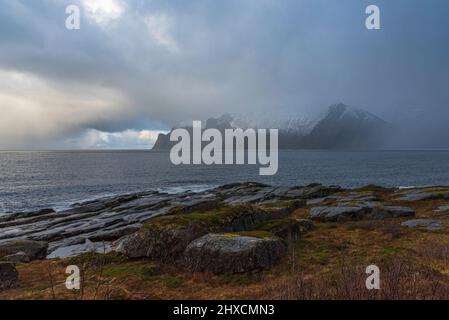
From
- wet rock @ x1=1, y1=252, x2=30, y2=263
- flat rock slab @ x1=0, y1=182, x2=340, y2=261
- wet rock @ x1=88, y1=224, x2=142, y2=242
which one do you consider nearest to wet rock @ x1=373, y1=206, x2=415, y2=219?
flat rock slab @ x1=0, y1=182, x2=340, y2=261

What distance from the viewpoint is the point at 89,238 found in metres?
25.2

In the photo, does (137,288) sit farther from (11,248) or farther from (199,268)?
(11,248)

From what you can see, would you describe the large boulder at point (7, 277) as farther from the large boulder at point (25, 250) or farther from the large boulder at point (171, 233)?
the large boulder at point (25, 250)

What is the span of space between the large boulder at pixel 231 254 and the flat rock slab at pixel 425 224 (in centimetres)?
1220

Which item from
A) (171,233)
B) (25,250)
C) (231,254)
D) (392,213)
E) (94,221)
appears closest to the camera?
(231,254)

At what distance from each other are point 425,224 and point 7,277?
76.3 feet

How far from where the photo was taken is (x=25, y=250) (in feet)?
64.1

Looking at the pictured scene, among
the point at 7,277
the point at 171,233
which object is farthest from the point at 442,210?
the point at 7,277

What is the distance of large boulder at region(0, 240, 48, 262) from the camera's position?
61.4 feet

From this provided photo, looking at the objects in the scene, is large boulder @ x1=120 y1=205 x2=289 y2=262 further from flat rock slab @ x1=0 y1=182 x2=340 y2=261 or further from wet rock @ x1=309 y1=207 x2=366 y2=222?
wet rock @ x1=309 y1=207 x2=366 y2=222

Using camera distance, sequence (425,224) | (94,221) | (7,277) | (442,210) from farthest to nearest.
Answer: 1. (94,221)
2. (442,210)
3. (425,224)
4. (7,277)

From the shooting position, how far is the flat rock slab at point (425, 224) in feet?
66.2

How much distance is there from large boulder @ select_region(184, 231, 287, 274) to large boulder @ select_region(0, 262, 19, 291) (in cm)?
656

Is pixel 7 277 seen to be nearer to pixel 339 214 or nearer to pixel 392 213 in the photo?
pixel 339 214
